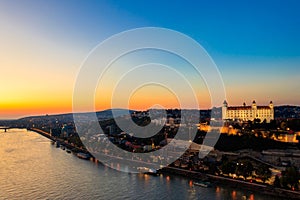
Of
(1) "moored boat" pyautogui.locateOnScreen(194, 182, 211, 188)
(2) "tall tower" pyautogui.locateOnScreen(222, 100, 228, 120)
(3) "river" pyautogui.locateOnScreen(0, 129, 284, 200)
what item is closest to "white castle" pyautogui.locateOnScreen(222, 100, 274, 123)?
(2) "tall tower" pyautogui.locateOnScreen(222, 100, 228, 120)

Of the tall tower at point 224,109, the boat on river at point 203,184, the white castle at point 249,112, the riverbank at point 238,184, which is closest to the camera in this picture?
the riverbank at point 238,184

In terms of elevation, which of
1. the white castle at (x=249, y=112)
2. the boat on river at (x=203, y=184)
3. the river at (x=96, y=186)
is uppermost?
the white castle at (x=249, y=112)

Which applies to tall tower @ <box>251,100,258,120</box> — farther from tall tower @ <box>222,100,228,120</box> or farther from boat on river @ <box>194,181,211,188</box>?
boat on river @ <box>194,181,211,188</box>

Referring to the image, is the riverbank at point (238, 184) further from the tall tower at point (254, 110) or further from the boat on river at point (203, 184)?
the tall tower at point (254, 110)

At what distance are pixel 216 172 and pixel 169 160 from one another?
4.75 ft

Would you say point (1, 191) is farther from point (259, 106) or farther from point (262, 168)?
point (259, 106)

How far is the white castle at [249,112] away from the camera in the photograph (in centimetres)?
1196

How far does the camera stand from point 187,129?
31.7ft

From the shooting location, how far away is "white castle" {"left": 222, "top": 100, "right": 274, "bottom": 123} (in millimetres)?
11965

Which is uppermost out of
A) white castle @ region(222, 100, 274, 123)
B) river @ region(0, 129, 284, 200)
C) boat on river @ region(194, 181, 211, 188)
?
white castle @ region(222, 100, 274, 123)

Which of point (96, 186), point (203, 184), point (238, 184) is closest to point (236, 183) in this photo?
point (238, 184)

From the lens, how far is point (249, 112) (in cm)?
1225

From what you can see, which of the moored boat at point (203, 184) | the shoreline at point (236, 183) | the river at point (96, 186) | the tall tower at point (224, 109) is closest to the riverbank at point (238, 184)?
the shoreline at point (236, 183)

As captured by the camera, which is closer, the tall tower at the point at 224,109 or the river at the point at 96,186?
the river at the point at 96,186
